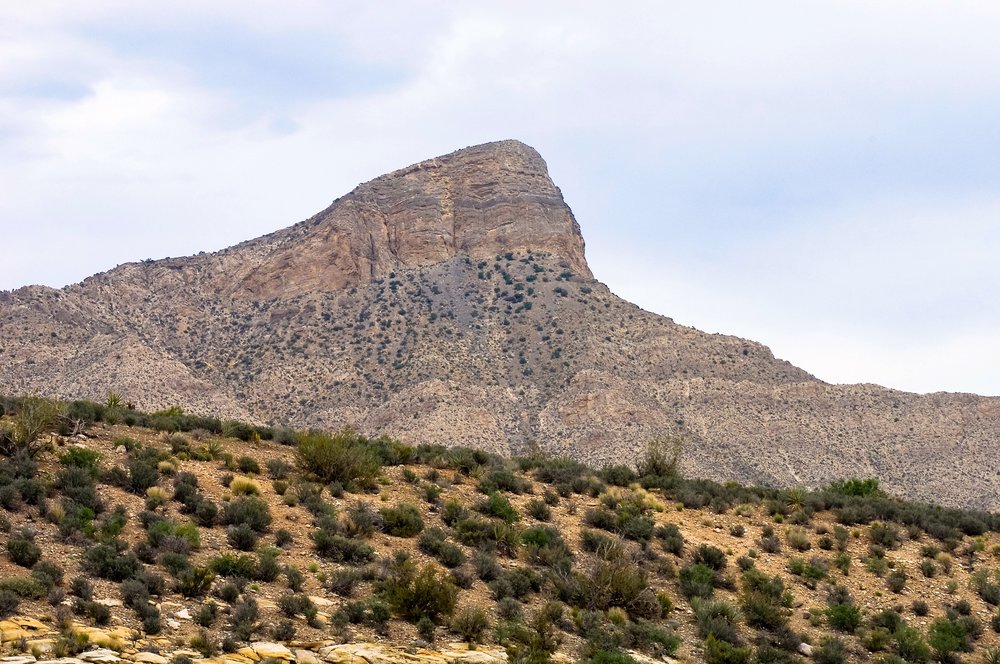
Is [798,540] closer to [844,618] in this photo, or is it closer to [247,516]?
[844,618]

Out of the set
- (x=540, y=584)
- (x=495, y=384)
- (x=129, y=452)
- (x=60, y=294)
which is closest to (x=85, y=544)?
(x=129, y=452)

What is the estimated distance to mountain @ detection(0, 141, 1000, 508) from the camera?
81.0 metres

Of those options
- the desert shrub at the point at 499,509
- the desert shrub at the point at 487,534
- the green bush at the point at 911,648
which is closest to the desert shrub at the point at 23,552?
the desert shrub at the point at 487,534

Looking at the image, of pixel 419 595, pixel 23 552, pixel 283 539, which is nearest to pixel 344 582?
pixel 419 595

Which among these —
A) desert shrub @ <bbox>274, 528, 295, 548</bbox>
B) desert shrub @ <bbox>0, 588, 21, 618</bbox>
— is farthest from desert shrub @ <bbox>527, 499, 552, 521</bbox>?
desert shrub @ <bbox>0, 588, 21, 618</bbox>

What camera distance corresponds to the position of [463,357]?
3661 inches

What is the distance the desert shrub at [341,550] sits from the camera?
20.8 m

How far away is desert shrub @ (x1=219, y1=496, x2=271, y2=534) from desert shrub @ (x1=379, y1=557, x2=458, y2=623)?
3.53 m

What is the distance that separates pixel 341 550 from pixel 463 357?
2838 inches

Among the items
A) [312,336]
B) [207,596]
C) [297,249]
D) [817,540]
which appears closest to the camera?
[207,596]

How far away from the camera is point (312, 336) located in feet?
325

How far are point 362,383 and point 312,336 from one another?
1136cm

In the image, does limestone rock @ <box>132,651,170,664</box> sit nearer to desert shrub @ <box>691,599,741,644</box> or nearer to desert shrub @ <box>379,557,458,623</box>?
desert shrub @ <box>379,557,458,623</box>

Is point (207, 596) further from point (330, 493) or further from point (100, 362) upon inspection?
point (100, 362)
